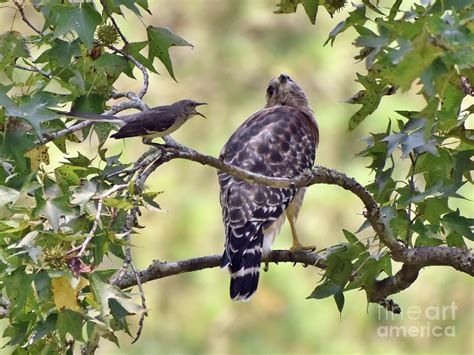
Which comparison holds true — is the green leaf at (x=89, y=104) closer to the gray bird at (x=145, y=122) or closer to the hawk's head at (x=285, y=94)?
the gray bird at (x=145, y=122)

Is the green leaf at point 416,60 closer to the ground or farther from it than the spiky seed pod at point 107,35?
closer to the ground

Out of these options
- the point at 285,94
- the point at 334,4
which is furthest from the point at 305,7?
the point at 285,94

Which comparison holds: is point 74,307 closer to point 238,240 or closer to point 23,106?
point 23,106

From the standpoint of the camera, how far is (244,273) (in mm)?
4531

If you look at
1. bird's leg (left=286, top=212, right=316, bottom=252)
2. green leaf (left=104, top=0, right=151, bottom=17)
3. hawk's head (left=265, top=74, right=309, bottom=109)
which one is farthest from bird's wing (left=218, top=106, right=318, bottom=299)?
green leaf (left=104, top=0, right=151, bottom=17)

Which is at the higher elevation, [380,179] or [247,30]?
[247,30]

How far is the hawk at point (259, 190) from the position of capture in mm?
4559

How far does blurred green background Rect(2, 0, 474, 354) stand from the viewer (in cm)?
839

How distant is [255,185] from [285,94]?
4.06 feet

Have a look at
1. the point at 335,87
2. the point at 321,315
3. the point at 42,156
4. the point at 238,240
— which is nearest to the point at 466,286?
the point at 321,315

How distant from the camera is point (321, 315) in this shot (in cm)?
859

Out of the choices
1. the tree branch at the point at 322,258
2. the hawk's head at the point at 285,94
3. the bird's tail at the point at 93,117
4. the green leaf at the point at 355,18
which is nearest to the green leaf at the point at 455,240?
the tree branch at the point at 322,258

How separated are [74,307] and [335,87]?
7213mm

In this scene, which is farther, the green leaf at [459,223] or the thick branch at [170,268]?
the thick branch at [170,268]
